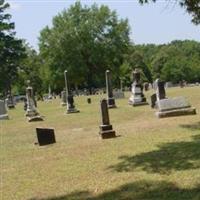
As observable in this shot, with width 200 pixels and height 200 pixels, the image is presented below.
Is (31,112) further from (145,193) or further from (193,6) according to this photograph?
(145,193)

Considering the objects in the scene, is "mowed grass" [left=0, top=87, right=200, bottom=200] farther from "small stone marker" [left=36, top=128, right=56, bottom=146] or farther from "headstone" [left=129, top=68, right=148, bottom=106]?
"headstone" [left=129, top=68, right=148, bottom=106]

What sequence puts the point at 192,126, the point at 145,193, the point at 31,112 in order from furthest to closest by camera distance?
1. the point at 31,112
2. the point at 192,126
3. the point at 145,193

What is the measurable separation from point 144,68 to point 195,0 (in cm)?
11246

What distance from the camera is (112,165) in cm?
1127

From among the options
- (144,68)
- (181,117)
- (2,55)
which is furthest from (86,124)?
(144,68)

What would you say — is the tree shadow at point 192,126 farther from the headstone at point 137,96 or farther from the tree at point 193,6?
the headstone at point 137,96

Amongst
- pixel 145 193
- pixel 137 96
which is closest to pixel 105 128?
pixel 145 193

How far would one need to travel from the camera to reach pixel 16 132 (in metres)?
22.2

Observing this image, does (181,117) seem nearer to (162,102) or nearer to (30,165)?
(162,102)

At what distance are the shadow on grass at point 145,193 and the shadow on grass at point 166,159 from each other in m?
0.95

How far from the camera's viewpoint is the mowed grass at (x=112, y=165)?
8.98 meters

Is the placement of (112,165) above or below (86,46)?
below

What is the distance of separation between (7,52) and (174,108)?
5387 centimetres

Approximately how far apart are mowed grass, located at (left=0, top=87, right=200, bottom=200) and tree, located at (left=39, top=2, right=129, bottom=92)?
63.1 m
